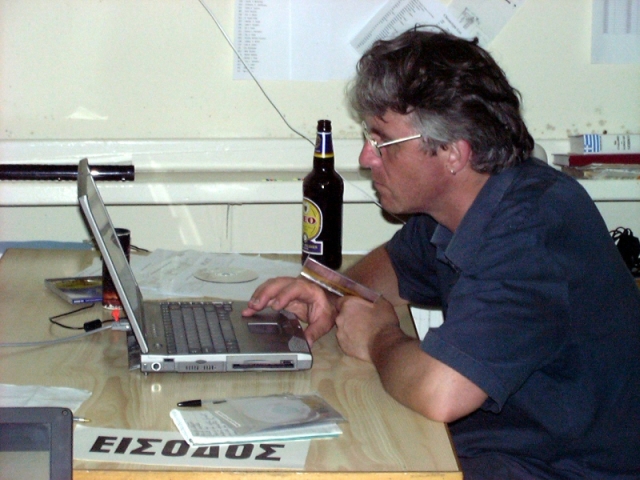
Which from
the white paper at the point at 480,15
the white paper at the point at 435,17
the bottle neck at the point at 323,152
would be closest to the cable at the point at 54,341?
the bottle neck at the point at 323,152

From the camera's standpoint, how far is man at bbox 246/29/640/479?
1.07 meters

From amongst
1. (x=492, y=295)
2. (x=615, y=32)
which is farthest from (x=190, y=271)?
(x=615, y=32)

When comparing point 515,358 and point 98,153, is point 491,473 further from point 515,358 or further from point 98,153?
point 98,153

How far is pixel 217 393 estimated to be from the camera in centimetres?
110

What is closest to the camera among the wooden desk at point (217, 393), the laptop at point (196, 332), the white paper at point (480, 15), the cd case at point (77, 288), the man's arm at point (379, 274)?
the wooden desk at point (217, 393)

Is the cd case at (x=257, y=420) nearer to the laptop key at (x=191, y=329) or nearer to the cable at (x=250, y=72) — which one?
the laptop key at (x=191, y=329)

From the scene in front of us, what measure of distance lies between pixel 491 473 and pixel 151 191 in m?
1.14

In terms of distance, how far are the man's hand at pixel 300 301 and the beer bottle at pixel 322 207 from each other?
0.32m

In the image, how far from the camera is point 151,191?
1979 mm

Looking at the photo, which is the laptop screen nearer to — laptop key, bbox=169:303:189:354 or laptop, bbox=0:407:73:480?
laptop key, bbox=169:303:189:354

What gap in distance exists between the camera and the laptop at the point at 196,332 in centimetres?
114

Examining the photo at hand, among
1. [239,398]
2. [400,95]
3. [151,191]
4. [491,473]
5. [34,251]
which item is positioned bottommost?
[491,473]

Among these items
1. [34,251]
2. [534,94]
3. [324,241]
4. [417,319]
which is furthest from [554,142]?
[34,251]

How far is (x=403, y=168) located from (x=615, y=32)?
105 centimetres
